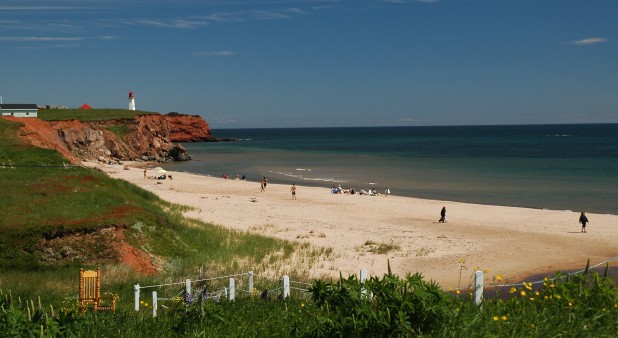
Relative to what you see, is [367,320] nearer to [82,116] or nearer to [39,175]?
[39,175]

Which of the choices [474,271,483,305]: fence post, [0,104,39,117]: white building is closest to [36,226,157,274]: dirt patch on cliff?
[474,271,483,305]: fence post

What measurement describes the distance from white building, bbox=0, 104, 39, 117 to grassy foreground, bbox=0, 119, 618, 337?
56.7 m

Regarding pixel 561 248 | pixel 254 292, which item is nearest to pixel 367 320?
pixel 254 292

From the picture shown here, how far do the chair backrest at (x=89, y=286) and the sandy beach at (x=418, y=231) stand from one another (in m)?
7.87

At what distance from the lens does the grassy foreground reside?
7035mm

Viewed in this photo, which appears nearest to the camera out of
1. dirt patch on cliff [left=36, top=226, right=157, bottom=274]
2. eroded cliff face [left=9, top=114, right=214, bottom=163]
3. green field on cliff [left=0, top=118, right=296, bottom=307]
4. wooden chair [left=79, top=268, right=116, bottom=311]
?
wooden chair [left=79, top=268, right=116, bottom=311]

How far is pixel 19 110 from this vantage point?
287 feet

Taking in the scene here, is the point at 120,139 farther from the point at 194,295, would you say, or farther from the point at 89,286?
A: the point at 194,295

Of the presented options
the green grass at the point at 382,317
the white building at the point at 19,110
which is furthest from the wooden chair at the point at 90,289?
the white building at the point at 19,110

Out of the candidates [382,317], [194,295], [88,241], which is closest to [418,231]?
[88,241]

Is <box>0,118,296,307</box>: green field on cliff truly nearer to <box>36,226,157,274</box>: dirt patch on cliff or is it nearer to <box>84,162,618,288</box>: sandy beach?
<box>36,226,157,274</box>: dirt patch on cliff

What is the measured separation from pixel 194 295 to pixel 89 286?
283 centimetres

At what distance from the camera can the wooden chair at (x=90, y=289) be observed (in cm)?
1270

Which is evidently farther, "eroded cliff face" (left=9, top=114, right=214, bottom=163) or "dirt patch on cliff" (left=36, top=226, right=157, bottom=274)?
"eroded cliff face" (left=9, top=114, right=214, bottom=163)
